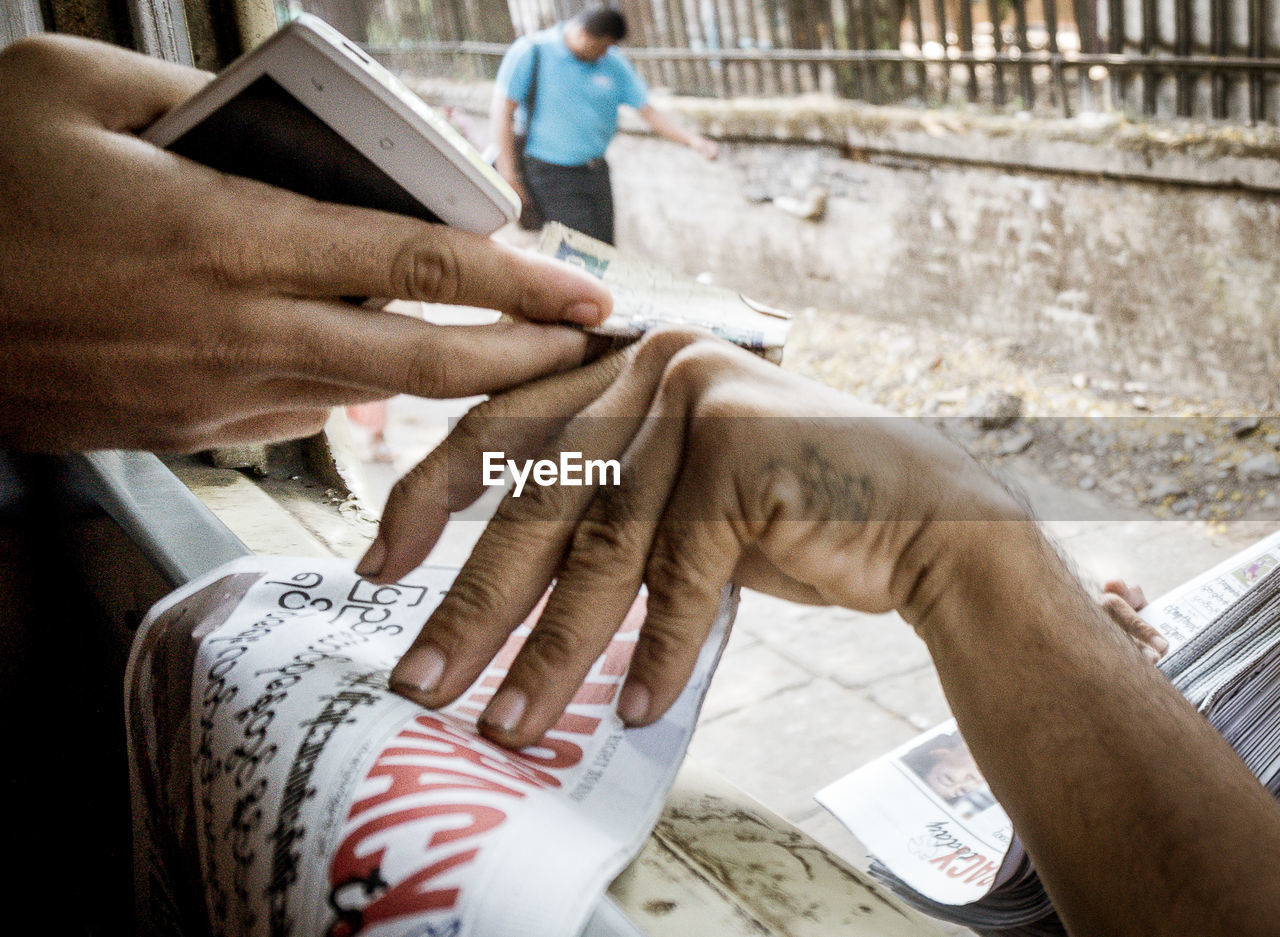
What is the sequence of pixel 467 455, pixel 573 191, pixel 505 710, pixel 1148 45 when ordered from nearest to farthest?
pixel 505 710 < pixel 467 455 < pixel 1148 45 < pixel 573 191

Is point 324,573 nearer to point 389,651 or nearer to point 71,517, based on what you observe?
point 389,651

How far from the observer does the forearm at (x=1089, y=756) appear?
0.66 meters

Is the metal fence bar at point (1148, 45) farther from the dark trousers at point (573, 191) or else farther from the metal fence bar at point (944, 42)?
the dark trousers at point (573, 191)

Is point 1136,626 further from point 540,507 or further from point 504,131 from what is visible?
point 504,131

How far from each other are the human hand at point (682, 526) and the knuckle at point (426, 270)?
6.2 inches

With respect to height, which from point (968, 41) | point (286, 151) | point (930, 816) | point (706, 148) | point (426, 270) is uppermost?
point (286, 151)

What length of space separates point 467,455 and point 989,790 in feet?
2.20

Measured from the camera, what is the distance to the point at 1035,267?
5012mm

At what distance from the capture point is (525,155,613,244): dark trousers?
546cm

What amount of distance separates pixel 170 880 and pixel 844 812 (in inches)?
29.9

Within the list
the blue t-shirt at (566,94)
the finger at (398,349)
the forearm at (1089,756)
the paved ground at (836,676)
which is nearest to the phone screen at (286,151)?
the finger at (398,349)

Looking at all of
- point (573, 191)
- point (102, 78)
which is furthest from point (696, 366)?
point (573, 191)

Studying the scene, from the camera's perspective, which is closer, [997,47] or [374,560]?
[374,560]

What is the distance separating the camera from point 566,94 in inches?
206
